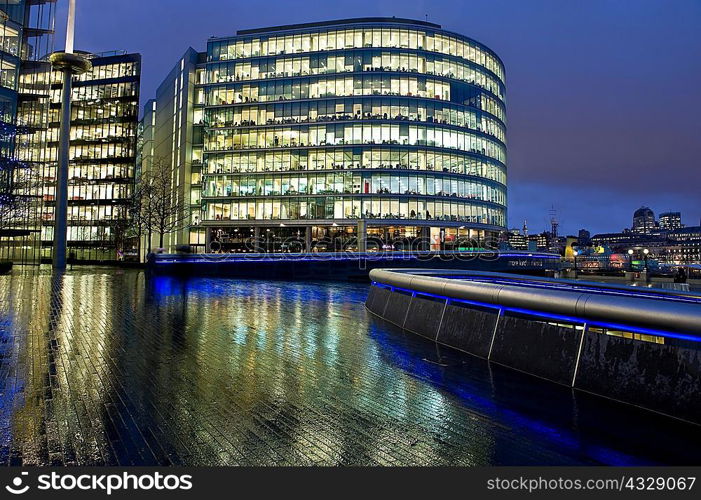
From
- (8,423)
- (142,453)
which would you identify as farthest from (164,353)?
(142,453)

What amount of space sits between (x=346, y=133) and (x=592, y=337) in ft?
219

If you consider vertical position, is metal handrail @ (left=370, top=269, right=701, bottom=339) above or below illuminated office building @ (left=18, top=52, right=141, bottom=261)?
below

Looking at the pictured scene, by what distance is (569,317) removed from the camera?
582cm

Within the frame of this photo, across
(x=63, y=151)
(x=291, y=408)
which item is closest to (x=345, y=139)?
(x=63, y=151)

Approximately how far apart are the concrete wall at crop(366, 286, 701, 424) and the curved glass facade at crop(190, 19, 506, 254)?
59330 mm

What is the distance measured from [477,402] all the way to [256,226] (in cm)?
6936

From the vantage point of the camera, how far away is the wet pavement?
3865mm

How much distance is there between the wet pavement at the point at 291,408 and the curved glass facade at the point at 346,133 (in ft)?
195

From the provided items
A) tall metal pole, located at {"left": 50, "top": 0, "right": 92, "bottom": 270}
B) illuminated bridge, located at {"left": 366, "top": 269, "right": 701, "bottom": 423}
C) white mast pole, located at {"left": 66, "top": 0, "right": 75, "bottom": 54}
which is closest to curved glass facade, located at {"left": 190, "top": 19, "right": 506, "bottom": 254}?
tall metal pole, located at {"left": 50, "top": 0, "right": 92, "bottom": 270}

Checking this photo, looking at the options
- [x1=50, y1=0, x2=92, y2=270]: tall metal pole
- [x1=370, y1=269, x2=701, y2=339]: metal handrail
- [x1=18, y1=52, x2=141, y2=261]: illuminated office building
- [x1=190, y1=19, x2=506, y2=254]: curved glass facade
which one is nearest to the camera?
[x1=370, y1=269, x2=701, y2=339]: metal handrail

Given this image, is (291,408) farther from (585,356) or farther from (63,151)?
(63,151)
